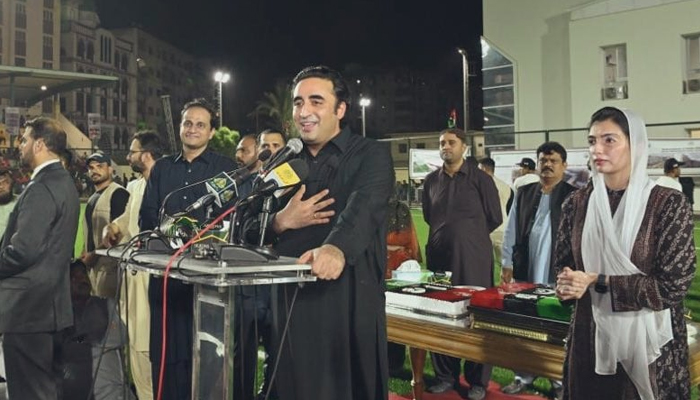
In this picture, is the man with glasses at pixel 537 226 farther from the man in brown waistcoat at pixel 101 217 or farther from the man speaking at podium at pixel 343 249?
the man in brown waistcoat at pixel 101 217

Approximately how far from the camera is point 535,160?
13617 mm

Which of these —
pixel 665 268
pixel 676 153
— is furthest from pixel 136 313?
pixel 676 153

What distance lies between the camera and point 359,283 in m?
2.40

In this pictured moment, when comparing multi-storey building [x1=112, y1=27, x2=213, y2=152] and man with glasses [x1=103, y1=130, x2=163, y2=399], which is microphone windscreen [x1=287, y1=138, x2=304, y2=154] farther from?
multi-storey building [x1=112, y1=27, x2=213, y2=152]

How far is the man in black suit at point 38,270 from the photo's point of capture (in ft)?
12.3

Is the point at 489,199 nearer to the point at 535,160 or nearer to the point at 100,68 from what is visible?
the point at 535,160

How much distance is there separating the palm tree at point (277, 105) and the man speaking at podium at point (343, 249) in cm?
5251

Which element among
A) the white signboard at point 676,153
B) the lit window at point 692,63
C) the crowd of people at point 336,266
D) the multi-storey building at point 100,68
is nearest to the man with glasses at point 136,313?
the crowd of people at point 336,266

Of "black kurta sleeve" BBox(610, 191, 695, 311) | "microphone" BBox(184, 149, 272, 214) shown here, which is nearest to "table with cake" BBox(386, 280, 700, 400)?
"black kurta sleeve" BBox(610, 191, 695, 311)

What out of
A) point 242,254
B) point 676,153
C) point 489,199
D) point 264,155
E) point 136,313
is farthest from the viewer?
point 676,153

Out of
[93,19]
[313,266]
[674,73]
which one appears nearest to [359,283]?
[313,266]

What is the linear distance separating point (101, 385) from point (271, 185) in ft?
8.58

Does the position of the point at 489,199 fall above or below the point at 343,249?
above

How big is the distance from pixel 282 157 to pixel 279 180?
0.47 feet
